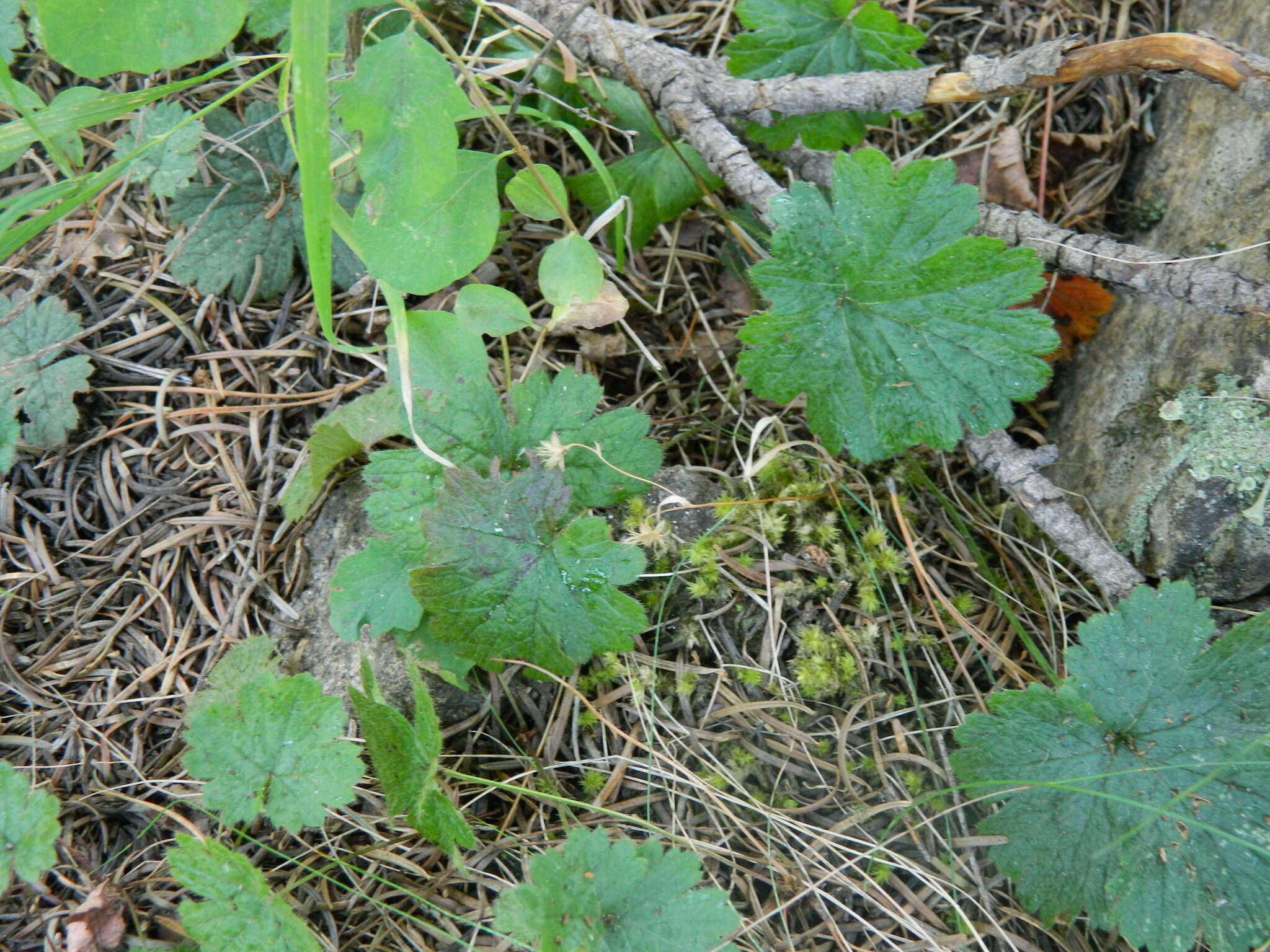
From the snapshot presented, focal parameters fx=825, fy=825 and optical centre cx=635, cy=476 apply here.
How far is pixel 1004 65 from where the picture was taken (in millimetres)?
2014

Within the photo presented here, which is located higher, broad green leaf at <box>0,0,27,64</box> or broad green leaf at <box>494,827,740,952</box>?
broad green leaf at <box>0,0,27,64</box>

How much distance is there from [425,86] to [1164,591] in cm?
191

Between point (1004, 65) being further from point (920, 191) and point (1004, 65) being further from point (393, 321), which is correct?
point (393, 321)

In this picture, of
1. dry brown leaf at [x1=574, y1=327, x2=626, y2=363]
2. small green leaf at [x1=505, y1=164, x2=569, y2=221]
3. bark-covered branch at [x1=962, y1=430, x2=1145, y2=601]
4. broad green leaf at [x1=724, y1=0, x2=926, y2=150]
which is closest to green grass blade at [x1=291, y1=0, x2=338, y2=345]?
small green leaf at [x1=505, y1=164, x2=569, y2=221]

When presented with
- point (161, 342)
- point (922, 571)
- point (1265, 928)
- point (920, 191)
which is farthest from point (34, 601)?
point (1265, 928)

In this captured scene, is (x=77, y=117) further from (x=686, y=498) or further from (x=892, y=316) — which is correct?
(x=892, y=316)

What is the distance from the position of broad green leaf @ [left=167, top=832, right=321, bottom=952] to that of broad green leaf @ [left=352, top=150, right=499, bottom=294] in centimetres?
129

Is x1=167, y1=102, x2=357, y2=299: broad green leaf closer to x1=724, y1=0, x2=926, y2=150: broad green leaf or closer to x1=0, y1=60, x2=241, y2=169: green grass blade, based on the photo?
x1=0, y1=60, x2=241, y2=169: green grass blade

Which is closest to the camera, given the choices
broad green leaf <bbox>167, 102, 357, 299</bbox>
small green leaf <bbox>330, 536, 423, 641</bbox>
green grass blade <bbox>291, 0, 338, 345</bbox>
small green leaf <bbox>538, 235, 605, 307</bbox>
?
green grass blade <bbox>291, 0, 338, 345</bbox>

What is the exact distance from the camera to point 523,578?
6.10 ft

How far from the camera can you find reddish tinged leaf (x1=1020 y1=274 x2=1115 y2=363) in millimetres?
2225

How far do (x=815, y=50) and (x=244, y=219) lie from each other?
1.66m

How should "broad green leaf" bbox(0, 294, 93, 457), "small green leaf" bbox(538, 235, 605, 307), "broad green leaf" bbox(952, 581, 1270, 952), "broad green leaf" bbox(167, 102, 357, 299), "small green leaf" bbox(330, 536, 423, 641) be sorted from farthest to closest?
1. "broad green leaf" bbox(167, 102, 357, 299)
2. "broad green leaf" bbox(0, 294, 93, 457)
3. "small green leaf" bbox(538, 235, 605, 307)
4. "small green leaf" bbox(330, 536, 423, 641)
5. "broad green leaf" bbox(952, 581, 1270, 952)

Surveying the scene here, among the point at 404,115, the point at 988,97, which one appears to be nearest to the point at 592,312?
the point at 404,115
